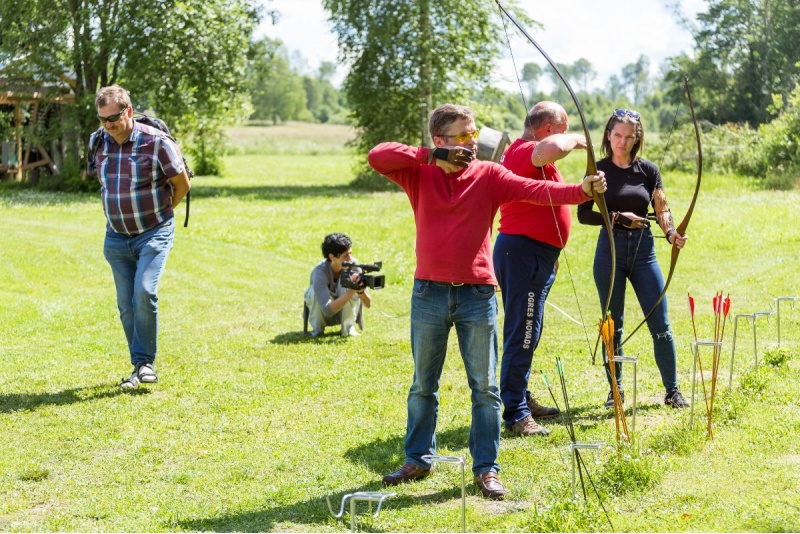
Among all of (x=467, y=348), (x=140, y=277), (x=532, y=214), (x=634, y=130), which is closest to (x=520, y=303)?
(x=532, y=214)

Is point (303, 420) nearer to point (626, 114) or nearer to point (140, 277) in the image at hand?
point (140, 277)

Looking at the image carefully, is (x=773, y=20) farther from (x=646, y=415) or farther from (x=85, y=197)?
(x=646, y=415)

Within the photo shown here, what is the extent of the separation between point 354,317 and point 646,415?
12.9 ft

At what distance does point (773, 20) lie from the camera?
37750mm

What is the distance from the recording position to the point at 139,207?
7172mm

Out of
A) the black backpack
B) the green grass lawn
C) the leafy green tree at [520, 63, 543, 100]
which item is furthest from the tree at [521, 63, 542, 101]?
the black backpack

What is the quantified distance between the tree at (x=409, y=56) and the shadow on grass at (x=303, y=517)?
2704 cm

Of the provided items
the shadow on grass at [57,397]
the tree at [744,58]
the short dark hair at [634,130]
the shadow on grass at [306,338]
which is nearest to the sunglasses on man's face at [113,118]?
the shadow on grass at [57,397]

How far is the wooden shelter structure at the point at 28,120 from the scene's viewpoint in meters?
28.1

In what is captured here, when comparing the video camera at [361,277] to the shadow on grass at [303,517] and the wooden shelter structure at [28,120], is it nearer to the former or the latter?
the shadow on grass at [303,517]

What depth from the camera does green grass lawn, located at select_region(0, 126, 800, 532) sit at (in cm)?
457

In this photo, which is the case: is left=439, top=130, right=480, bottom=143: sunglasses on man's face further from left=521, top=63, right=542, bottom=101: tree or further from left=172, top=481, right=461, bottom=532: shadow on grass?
left=521, top=63, right=542, bottom=101: tree

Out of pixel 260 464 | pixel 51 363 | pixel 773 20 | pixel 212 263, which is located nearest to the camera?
pixel 260 464

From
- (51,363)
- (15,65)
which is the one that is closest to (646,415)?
(51,363)
